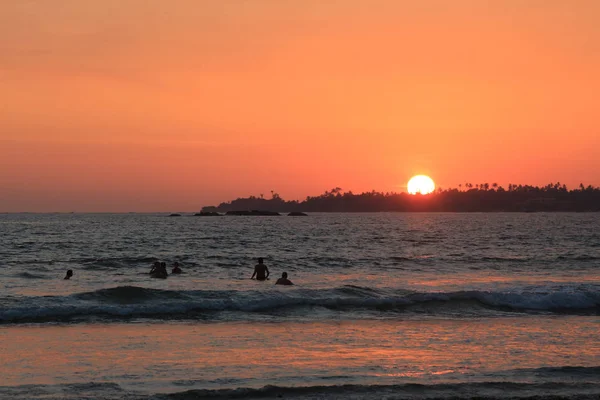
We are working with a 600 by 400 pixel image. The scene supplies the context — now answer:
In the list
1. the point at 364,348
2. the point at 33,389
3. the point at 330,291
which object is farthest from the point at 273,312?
the point at 33,389

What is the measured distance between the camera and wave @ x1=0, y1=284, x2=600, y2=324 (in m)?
22.6

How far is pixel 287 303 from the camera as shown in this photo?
2552 centimetres

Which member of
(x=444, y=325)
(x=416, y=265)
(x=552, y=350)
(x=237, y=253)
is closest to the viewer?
(x=552, y=350)

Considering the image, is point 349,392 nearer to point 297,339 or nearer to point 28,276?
point 297,339

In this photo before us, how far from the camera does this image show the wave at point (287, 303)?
22594 mm

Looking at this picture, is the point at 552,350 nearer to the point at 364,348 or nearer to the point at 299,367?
the point at 364,348

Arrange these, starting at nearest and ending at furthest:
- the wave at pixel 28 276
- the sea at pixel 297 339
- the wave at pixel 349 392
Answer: the wave at pixel 349 392 < the sea at pixel 297 339 < the wave at pixel 28 276

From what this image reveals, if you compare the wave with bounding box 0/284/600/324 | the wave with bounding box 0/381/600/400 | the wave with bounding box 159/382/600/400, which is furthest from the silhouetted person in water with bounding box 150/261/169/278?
the wave with bounding box 159/382/600/400

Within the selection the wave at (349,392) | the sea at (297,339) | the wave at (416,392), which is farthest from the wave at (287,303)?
the wave at (416,392)

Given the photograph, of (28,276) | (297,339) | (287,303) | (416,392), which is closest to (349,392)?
(416,392)

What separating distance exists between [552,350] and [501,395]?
489 centimetres

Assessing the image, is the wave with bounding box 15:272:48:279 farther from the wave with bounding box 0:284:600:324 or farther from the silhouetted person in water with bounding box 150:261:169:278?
the wave with bounding box 0:284:600:324

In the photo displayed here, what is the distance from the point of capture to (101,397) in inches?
478

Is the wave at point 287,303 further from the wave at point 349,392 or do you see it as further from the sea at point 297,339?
the wave at point 349,392
